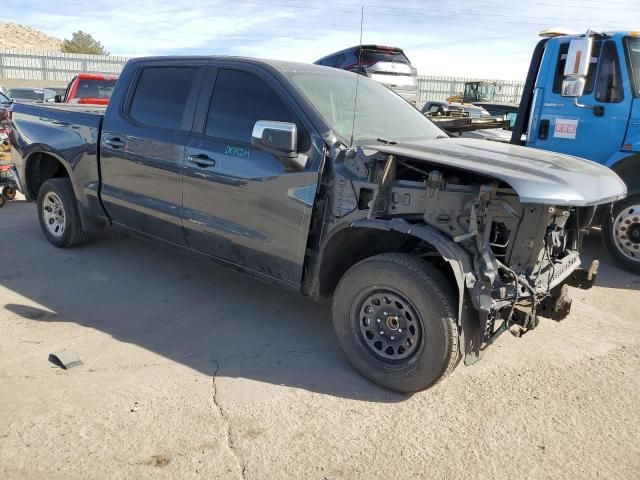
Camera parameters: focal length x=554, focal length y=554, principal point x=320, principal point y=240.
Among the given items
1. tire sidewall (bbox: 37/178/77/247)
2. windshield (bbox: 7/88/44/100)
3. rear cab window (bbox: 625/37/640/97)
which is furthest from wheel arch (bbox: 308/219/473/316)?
windshield (bbox: 7/88/44/100)

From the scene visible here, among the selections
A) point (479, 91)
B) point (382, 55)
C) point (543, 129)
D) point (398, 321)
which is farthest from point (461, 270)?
point (479, 91)

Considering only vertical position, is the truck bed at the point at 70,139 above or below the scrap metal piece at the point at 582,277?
above

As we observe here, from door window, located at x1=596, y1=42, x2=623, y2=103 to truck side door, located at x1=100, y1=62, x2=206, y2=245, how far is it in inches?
162

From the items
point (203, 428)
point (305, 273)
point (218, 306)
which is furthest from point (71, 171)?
point (203, 428)

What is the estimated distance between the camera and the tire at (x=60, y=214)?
546 centimetres

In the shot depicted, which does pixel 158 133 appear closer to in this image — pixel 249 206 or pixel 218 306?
pixel 249 206

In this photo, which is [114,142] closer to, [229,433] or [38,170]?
[38,170]

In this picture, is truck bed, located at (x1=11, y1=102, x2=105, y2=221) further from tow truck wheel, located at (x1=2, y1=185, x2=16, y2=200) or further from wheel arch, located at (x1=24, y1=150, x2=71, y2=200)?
tow truck wheel, located at (x1=2, y1=185, x2=16, y2=200)

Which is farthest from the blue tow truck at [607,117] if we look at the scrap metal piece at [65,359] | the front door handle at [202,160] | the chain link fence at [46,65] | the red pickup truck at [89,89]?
the chain link fence at [46,65]

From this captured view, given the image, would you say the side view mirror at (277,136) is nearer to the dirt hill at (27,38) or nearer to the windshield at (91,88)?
the windshield at (91,88)

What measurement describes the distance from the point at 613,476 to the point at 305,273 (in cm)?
203

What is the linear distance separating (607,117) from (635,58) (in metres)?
0.61

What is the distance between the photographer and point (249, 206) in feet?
12.5

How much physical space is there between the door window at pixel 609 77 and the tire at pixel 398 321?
12.5ft
